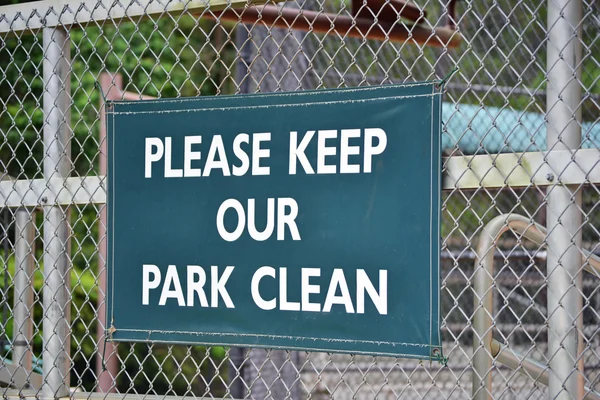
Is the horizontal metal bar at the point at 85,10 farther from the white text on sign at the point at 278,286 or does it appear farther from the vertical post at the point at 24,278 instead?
the white text on sign at the point at 278,286

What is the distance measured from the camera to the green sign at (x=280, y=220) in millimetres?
2479

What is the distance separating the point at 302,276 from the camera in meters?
2.60

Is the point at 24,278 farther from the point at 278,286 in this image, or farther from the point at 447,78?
the point at 447,78

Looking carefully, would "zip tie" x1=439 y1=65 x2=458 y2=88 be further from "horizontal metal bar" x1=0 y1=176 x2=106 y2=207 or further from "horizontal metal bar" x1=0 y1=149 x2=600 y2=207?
"horizontal metal bar" x1=0 y1=176 x2=106 y2=207

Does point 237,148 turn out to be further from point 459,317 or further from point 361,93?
point 459,317

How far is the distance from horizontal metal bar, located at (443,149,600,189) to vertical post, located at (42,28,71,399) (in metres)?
1.55

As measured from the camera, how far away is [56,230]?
3.15 metres

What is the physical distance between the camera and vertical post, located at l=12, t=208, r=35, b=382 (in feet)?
11.4

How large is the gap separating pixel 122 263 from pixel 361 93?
3.54ft

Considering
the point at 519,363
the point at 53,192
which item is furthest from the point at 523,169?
the point at 53,192

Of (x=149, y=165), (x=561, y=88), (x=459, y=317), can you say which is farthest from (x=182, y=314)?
(x=459, y=317)

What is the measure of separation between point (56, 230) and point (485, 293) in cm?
168

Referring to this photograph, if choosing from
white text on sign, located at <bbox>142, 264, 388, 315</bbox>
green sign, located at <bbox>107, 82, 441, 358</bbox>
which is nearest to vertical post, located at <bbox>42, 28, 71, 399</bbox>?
green sign, located at <bbox>107, 82, 441, 358</bbox>

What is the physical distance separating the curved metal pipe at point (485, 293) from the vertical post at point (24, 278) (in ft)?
6.28
